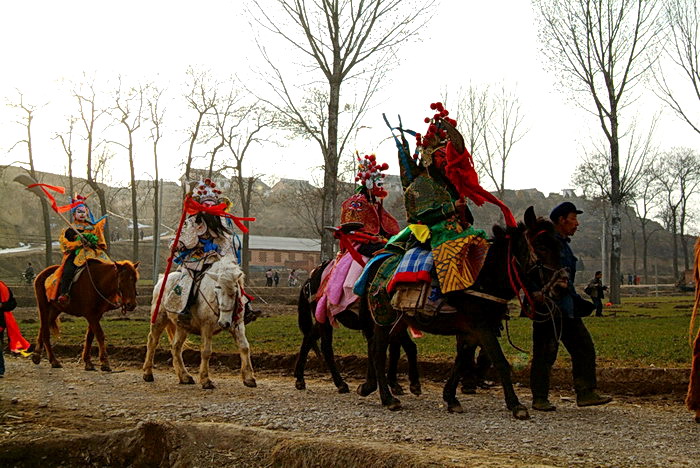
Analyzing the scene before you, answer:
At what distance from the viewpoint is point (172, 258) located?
12.2 m

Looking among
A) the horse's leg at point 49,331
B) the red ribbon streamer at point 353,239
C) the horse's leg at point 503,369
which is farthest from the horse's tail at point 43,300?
the horse's leg at point 503,369

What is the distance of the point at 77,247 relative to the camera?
14.8 m

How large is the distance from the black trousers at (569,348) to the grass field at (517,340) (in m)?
0.23

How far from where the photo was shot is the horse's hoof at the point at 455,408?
8727mm

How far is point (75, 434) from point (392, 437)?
3.34 meters

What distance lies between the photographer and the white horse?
11.1 meters

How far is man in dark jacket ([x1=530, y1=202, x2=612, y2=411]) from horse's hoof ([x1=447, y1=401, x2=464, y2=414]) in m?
0.91

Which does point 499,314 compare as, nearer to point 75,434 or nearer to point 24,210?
point 75,434

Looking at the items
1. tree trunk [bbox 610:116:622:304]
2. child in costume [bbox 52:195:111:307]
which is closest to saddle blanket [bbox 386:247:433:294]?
child in costume [bbox 52:195:111:307]

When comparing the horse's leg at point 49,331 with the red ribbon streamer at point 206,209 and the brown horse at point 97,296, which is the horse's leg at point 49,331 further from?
the red ribbon streamer at point 206,209

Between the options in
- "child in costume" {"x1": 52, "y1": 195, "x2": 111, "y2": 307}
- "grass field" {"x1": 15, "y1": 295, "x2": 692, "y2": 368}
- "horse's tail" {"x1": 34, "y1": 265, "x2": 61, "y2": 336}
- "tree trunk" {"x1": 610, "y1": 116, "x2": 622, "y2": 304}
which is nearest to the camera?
"grass field" {"x1": 15, "y1": 295, "x2": 692, "y2": 368}

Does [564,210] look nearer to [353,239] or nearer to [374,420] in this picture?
[353,239]

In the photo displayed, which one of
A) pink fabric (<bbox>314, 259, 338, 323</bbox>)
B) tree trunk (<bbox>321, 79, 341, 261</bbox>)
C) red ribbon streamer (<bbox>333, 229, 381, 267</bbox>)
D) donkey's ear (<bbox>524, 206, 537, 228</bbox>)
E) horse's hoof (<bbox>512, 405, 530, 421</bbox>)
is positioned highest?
tree trunk (<bbox>321, 79, 341, 261</bbox>)

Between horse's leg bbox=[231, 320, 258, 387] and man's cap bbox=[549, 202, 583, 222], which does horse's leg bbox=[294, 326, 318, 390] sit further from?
man's cap bbox=[549, 202, 583, 222]
